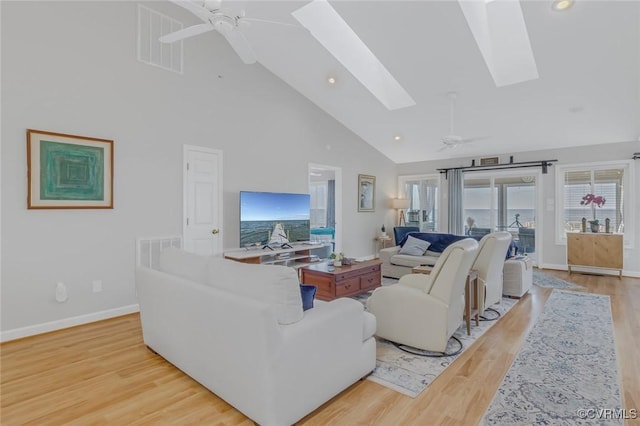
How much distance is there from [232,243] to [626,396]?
4531 mm

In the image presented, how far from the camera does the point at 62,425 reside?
1930mm

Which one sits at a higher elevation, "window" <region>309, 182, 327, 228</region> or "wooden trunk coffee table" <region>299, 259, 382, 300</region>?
"window" <region>309, 182, 327, 228</region>

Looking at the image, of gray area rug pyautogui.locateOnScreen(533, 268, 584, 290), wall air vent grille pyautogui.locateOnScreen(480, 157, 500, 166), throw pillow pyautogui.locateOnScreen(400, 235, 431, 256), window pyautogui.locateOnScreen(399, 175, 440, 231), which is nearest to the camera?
gray area rug pyautogui.locateOnScreen(533, 268, 584, 290)

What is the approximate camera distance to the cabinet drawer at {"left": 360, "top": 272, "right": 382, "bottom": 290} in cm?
439

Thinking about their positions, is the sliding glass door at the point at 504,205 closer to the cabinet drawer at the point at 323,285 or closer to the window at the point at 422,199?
the window at the point at 422,199

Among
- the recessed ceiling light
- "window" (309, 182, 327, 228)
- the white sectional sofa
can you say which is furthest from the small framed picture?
the white sectional sofa

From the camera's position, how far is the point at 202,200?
15.5 feet

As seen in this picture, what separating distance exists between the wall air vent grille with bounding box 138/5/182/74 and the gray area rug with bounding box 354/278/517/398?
4.14m

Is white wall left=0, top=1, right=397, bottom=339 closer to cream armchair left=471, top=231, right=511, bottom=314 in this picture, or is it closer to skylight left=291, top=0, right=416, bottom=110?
skylight left=291, top=0, right=416, bottom=110

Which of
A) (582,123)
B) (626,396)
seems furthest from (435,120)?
(626,396)

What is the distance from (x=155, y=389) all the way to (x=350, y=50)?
4.88 metres

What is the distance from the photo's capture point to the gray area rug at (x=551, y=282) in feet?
17.4

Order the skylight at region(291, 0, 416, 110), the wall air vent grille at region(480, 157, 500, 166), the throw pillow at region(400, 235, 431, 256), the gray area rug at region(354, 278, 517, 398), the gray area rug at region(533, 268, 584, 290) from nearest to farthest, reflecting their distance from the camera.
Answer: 1. the gray area rug at region(354, 278, 517, 398)
2. the skylight at region(291, 0, 416, 110)
3. the gray area rug at region(533, 268, 584, 290)
4. the throw pillow at region(400, 235, 431, 256)
5. the wall air vent grille at region(480, 157, 500, 166)

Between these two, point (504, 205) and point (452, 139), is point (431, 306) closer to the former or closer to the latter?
point (452, 139)
